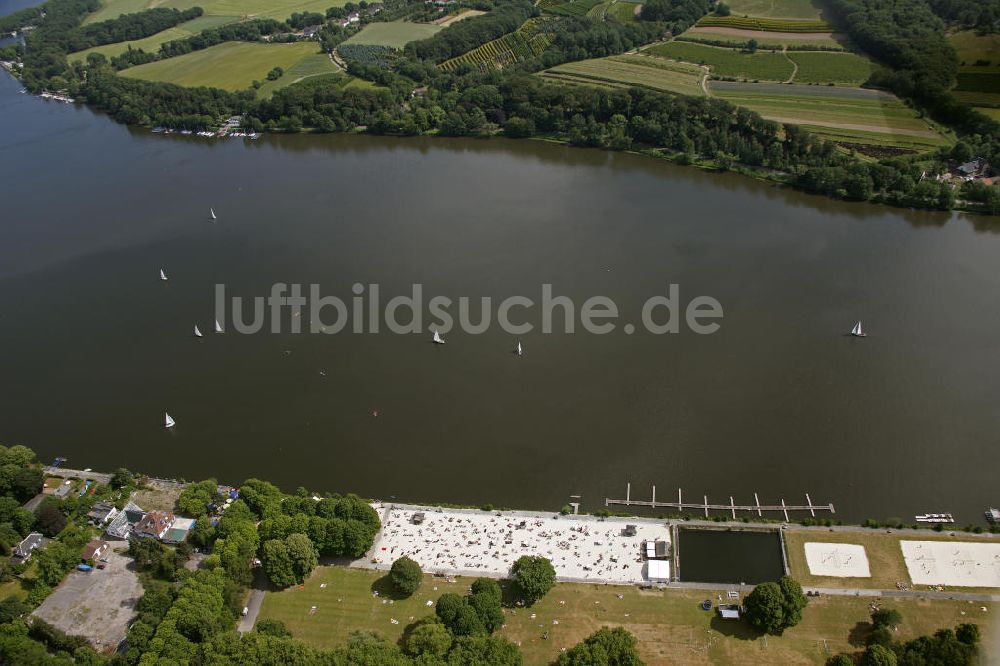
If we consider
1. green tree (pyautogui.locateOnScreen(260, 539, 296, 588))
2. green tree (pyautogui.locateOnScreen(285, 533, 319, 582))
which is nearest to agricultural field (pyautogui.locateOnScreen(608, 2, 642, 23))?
green tree (pyautogui.locateOnScreen(285, 533, 319, 582))

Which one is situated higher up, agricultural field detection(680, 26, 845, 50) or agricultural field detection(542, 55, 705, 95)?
agricultural field detection(680, 26, 845, 50)

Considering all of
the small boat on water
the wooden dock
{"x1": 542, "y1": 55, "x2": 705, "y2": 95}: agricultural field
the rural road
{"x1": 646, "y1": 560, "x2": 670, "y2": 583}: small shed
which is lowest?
the rural road

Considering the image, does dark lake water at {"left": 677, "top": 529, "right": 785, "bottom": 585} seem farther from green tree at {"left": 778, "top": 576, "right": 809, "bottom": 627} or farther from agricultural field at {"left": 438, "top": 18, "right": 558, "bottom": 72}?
agricultural field at {"left": 438, "top": 18, "right": 558, "bottom": 72}

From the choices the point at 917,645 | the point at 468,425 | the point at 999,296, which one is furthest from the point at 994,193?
the point at 468,425

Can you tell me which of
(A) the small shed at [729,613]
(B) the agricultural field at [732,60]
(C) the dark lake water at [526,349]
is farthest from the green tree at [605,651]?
(B) the agricultural field at [732,60]

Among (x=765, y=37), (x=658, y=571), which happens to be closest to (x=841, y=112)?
(x=765, y=37)

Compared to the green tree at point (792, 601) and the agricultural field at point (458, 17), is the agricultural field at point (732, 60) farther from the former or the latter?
the green tree at point (792, 601)

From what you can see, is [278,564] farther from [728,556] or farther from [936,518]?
[936,518]
